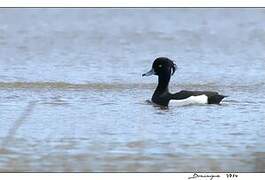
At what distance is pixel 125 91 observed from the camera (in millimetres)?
14117

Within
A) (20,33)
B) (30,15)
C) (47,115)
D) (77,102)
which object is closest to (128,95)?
(77,102)

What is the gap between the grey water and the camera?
9047 mm

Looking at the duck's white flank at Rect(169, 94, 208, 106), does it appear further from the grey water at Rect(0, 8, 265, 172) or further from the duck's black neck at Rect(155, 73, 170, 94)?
the duck's black neck at Rect(155, 73, 170, 94)

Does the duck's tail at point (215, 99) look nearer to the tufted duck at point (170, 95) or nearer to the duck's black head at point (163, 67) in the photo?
the tufted duck at point (170, 95)

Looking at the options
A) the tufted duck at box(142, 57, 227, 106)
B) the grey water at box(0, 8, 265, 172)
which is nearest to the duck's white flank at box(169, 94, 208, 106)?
the tufted duck at box(142, 57, 227, 106)

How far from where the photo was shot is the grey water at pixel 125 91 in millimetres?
9047

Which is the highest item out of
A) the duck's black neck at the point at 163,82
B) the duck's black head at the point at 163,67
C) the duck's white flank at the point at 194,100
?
the duck's black head at the point at 163,67

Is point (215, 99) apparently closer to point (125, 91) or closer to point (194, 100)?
point (194, 100)

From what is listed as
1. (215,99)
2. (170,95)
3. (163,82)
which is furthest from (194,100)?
(163,82)

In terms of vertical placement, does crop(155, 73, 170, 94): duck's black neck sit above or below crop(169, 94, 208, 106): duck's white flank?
above

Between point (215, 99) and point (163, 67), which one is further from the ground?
point (163, 67)

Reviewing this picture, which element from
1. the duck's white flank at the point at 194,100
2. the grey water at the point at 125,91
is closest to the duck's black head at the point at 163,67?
the grey water at the point at 125,91
